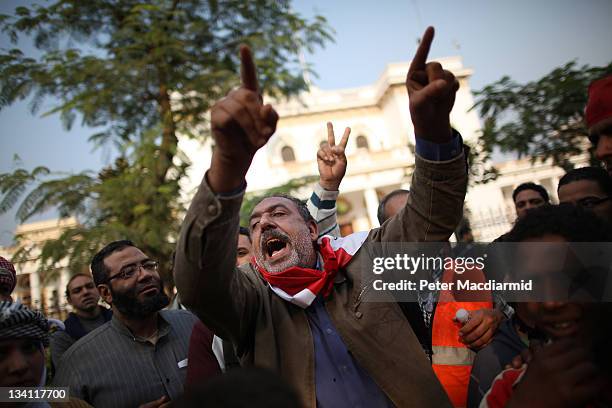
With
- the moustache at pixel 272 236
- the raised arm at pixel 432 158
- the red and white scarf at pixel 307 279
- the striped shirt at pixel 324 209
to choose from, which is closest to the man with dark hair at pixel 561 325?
the raised arm at pixel 432 158

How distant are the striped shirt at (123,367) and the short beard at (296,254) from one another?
1176 millimetres

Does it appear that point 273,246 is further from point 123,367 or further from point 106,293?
point 106,293

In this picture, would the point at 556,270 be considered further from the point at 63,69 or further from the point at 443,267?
the point at 63,69

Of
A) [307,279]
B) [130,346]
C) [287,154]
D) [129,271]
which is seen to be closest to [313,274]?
[307,279]

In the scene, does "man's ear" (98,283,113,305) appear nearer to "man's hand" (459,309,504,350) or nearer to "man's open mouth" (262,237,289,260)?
"man's open mouth" (262,237,289,260)

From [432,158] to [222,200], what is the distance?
724 millimetres

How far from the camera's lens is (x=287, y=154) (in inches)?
1112

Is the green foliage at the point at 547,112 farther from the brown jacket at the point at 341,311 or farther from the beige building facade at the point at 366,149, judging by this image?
the beige building facade at the point at 366,149

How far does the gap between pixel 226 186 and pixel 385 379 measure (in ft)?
2.89

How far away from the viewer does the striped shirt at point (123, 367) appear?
248 cm

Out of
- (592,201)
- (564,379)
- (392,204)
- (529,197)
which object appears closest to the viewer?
(564,379)

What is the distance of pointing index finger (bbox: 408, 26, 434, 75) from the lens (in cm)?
141

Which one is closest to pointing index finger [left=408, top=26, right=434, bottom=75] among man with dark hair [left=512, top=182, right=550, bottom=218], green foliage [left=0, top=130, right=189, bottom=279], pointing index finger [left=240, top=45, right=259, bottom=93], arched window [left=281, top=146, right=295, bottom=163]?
pointing index finger [left=240, top=45, right=259, bottom=93]

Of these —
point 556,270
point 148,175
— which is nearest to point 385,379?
point 556,270
